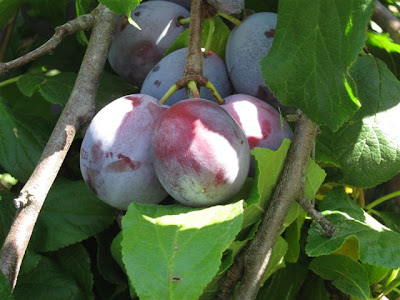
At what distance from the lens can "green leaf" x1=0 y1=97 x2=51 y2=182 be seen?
2.97ft

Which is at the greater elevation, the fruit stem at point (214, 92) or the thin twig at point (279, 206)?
the fruit stem at point (214, 92)

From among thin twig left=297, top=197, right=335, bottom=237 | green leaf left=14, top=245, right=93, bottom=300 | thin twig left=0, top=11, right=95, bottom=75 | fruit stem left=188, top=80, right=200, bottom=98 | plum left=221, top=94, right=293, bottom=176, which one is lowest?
green leaf left=14, top=245, right=93, bottom=300

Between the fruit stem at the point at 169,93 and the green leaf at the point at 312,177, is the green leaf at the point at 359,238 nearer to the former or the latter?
the green leaf at the point at 312,177

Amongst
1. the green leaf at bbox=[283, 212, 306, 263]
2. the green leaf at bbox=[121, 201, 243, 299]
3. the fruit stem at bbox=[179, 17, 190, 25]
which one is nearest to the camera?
the green leaf at bbox=[121, 201, 243, 299]

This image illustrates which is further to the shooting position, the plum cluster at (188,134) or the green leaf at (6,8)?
the green leaf at (6,8)

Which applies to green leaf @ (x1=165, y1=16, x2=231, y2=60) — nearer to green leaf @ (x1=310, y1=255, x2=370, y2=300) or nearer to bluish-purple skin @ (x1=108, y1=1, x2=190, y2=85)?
bluish-purple skin @ (x1=108, y1=1, x2=190, y2=85)

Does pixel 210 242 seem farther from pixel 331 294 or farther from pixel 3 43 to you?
pixel 3 43

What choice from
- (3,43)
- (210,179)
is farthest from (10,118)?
(210,179)

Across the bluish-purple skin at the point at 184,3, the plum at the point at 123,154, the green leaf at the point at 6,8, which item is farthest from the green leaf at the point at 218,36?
the green leaf at the point at 6,8

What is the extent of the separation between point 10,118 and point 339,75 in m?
0.53

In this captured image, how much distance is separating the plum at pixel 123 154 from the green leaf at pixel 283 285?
0.76 ft

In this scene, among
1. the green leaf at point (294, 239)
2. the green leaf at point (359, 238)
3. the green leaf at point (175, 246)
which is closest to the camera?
the green leaf at point (175, 246)

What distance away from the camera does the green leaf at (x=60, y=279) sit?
34.8 inches

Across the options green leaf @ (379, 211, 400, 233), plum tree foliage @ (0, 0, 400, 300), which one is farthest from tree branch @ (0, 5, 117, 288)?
green leaf @ (379, 211, 400, 233)
